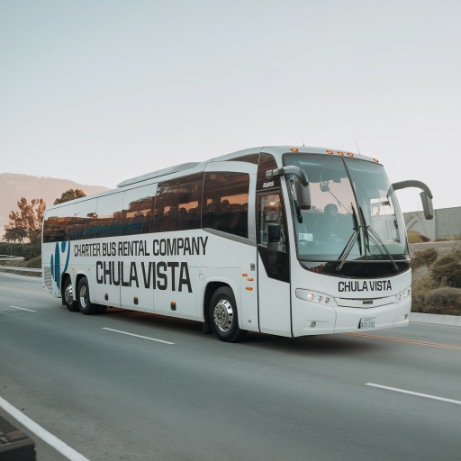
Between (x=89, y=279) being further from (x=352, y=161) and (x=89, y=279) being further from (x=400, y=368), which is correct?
(x=400, y=368)

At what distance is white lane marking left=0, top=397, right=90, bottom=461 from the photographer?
503 cm

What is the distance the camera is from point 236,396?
276 inches

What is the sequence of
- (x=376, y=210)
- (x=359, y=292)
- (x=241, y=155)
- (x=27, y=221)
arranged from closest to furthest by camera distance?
(x=359, y=292) < (x=376, y=210) < (x=241, y=155) < (x=27, y=221)

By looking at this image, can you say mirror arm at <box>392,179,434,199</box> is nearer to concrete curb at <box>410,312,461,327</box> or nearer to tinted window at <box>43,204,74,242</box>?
concrete curb at <box>410,312,461,327</box>

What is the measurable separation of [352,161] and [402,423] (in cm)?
567

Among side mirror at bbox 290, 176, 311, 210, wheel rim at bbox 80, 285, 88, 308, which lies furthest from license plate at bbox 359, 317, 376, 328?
wheel rim at bbox 80, 285, 88, 308

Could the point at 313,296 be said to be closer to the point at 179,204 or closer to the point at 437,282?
the point at 179,204

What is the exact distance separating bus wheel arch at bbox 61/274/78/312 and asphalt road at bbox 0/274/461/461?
5.36 meters

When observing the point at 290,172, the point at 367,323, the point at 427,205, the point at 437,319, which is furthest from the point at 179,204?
the point at 437,319

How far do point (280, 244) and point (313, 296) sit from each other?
3.25 ft

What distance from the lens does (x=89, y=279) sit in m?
16.7

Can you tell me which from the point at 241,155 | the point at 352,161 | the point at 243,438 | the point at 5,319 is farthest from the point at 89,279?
the point at 243,438

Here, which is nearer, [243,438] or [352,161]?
[243,438]

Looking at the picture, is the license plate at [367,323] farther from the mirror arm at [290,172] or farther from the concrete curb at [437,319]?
the concrete curb at [437,319]
